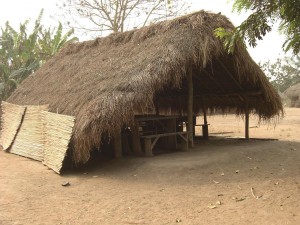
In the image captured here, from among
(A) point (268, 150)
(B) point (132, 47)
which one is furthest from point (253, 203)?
(B) point (132, 47)

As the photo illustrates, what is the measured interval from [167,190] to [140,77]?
2.42 metres

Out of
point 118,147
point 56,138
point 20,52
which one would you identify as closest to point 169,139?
point 118,147

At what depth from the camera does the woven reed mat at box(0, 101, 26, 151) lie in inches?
411

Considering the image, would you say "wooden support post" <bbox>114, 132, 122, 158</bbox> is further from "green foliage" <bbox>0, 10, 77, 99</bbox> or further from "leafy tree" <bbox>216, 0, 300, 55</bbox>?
"green foliage" <bbox>0, 10, 77, 99</bbox>

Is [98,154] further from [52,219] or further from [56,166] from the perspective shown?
[52,219]

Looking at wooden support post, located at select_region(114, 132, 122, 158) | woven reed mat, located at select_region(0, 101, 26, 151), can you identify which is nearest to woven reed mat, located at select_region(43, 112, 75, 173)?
wooden support post, located at select_region(114, 132, 122, 158)

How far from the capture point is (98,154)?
29.2 ft

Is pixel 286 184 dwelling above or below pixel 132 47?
below

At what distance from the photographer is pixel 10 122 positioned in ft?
37.1

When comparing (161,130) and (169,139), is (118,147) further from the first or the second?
(161,130)

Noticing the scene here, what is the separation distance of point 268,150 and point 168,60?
2912 millimetres

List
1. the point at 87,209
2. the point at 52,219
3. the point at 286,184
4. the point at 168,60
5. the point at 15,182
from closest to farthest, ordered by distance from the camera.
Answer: the point at 52,219 < the point at 87,209 < the point at 286,184 < the point at 15,182 < the point at 168,60

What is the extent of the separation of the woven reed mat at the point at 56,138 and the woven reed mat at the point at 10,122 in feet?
7.27

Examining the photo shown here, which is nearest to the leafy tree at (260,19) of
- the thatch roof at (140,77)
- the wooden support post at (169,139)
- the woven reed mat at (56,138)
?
the thatch roof at (140,77)
